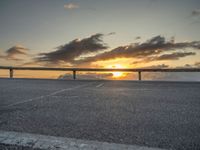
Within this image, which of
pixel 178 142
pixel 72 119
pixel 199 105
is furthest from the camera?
pixel 199 105

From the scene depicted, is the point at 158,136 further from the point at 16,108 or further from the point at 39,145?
the point at 16,108

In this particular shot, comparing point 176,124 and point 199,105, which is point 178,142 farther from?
point 199,105

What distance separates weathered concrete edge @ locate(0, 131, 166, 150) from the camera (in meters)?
2.63

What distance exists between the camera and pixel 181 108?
202 inches

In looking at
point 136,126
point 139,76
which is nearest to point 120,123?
point 136,126

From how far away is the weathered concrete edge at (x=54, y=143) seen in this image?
2635 millimetres

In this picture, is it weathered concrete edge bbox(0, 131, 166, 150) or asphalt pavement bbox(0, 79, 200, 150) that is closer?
weathered concrete edge bbox(0, 131, 166, 150)

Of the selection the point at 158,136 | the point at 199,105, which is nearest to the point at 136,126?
the point at 158,136

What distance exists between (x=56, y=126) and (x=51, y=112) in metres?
1.10

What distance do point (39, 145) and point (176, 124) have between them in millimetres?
2290

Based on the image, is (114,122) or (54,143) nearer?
(54,143)

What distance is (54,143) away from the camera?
9.05ft

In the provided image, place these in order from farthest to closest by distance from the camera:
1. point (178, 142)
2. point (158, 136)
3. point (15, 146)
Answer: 1. point (158, 136)
2. point (178, 142)
3. point (15, 146)

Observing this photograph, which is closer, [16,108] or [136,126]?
[136,126]
